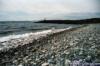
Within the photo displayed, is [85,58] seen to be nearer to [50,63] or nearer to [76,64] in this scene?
[76,64]

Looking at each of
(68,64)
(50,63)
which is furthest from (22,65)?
(68,64)

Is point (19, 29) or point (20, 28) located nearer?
point (19, 29)

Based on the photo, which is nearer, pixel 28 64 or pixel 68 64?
pixel 68 64

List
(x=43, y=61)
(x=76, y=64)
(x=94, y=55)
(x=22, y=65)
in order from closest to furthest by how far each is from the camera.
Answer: (x=76, y=64)
(x=22, y=65)
(x=43, y=61)
(x=94, y=55)

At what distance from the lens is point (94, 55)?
5457mm

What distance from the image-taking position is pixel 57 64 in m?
4.70

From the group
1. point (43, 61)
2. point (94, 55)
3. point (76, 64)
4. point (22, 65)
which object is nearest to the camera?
point (76, 64)

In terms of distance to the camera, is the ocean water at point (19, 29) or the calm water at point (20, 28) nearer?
the ocean water at point (19, 29)

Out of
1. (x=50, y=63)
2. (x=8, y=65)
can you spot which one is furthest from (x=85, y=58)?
(x=8, y=65)

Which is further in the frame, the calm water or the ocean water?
the calm water

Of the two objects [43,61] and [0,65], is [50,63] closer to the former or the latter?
[43,61]

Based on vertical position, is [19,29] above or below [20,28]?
above

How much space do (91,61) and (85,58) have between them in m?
0.36

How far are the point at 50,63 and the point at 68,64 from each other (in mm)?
541
